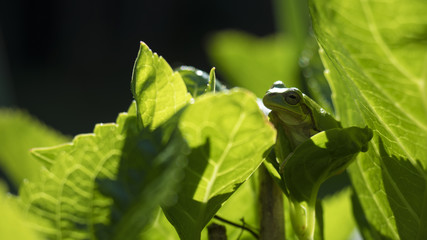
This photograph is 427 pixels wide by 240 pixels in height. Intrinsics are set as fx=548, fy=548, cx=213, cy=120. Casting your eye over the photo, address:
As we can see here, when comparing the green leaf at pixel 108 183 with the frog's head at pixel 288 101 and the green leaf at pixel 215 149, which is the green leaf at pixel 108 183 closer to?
the green leaf at pixel 215 149

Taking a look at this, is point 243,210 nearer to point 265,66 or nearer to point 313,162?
point 313,162

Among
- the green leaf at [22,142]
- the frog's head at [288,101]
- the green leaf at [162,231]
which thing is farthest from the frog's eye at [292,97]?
the green leaf at [22,142]

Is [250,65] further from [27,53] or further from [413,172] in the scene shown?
[27,53]

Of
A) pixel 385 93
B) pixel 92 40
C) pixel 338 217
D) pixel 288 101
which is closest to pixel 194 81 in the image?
pixel 288 101

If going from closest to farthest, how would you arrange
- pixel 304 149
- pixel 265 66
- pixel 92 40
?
pixel 304 149 → pixel 265 66 → pixel 92 40

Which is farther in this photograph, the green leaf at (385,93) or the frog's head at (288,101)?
the frog's head at (288,101)

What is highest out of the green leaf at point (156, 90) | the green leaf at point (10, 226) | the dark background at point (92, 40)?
the green leaf at point (156, 90)

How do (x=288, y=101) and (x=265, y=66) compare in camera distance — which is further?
(x=265, y=66)

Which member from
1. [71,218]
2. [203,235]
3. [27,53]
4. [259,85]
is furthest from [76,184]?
[27,53]
